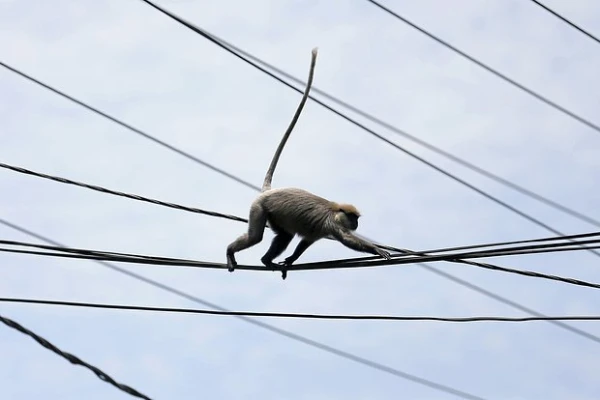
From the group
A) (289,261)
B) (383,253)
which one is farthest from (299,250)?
(383,253)

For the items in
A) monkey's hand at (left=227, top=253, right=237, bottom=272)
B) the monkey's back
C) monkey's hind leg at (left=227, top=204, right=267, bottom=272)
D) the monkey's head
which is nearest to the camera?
monkey's hand at (left=227, top=253, right=237, bottom=272)

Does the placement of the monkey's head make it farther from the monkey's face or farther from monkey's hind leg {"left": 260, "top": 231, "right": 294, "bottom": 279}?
monkey's hind leg {"left": 260, "top": 231, "right": 294, "bottom": 279}

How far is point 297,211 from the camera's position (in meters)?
11.2

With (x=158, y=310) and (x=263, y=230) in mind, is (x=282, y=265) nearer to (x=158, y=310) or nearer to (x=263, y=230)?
(x=263, y=230)

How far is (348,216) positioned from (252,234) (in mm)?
1093

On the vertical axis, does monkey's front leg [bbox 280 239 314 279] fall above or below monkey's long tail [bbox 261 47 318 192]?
below

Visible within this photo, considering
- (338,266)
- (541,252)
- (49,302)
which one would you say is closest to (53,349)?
(49,302)

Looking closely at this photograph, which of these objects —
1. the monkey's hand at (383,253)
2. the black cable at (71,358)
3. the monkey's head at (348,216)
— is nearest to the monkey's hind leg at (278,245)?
the monkey's head at (348,216)

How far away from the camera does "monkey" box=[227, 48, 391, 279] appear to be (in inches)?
430

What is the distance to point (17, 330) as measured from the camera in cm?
679

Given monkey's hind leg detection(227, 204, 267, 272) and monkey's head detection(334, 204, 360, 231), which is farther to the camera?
monkey's head detection(334, 204, 360, 231)

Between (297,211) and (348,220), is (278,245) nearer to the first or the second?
(297,211)

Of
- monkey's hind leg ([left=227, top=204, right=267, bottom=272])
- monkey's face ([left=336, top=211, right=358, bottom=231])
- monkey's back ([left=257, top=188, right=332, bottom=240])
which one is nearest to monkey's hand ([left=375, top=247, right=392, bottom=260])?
monkey's face ([left=336, top=211, right=358, bottom=231])

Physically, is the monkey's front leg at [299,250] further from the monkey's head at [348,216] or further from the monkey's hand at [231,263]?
the monkey's hand at [231,263]
